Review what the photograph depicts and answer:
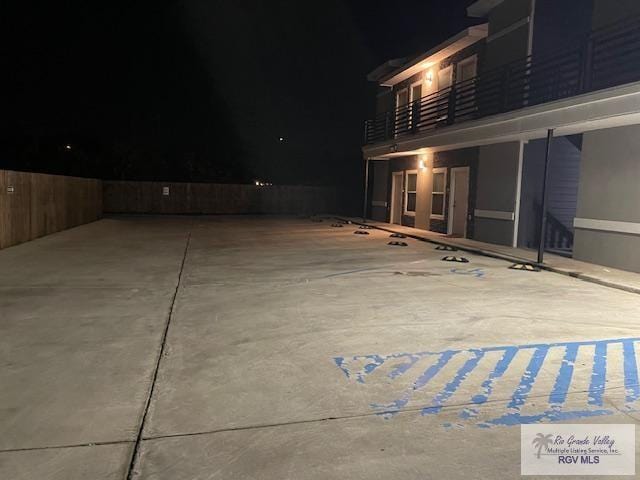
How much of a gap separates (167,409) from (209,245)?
1087cm

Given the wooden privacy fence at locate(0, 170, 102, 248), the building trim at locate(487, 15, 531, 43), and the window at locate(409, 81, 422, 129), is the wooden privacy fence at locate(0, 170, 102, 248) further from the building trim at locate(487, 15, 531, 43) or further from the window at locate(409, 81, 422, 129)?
the building trim at locate(487, 15, 531, 43)

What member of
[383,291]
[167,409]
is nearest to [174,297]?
[383,291]

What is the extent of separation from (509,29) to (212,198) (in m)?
21.9

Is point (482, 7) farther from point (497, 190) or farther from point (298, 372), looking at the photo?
point (298, 372)

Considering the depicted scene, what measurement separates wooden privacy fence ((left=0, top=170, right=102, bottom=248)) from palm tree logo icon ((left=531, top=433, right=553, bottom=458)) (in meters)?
12.9

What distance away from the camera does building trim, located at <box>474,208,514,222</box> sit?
13844 mm

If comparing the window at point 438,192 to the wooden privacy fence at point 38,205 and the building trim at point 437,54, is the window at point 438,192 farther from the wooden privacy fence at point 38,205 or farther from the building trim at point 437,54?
the wooden privacy fence at point 38,205

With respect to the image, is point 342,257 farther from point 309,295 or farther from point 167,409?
point 167,409

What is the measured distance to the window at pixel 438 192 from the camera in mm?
18028

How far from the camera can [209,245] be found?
46.6ft

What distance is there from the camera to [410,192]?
21250 mm

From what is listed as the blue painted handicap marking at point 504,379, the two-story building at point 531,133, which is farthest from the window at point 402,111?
the blue painted handicap marking at point 504,379

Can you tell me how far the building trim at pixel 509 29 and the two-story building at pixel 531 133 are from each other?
0.03 meters

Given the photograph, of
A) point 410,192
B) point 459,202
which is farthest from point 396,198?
point 459,202
